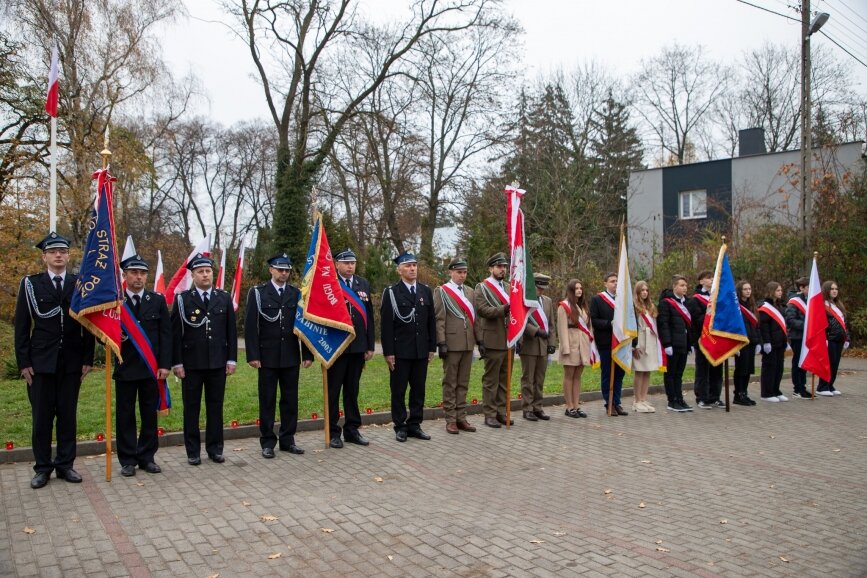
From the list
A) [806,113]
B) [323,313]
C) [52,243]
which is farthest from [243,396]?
[806,113]

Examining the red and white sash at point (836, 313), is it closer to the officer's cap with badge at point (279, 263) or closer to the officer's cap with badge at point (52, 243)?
the officer's cap with badge at point (279, 263)

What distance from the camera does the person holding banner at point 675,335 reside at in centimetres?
1067

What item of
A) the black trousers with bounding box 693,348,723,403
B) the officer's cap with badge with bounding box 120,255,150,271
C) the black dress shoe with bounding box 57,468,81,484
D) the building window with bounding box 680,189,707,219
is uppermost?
the building window with bounding box 680,189,707,219

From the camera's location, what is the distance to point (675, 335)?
1070 centimetres

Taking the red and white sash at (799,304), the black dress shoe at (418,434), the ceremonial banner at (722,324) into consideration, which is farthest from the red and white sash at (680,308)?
the black dress shoe at (418,434)

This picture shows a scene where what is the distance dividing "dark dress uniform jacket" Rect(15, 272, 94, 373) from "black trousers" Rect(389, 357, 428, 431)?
3.44 metres

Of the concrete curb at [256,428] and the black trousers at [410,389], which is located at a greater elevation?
the black trousers at [410,389]

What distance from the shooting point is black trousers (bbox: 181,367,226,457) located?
707cm

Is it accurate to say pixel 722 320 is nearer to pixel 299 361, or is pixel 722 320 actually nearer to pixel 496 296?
pixel 496 296

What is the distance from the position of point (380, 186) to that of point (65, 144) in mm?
15784

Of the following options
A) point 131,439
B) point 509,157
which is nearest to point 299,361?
point 131,439

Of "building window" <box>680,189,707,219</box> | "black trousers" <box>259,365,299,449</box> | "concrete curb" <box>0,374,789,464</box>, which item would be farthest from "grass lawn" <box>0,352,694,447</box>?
"building window" <box>680,189,707,219</box>

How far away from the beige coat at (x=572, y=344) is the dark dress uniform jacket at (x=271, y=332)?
4021 millimetres

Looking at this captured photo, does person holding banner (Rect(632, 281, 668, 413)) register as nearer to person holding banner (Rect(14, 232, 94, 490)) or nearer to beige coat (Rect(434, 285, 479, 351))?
beige coat (Rect(434, 285, 479, 351))
